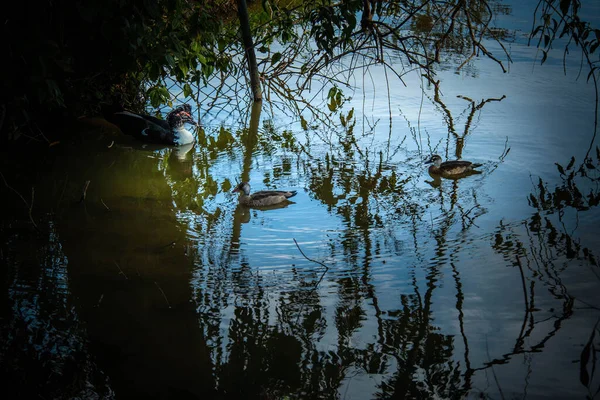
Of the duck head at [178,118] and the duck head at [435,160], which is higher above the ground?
the duck head at [178,118]

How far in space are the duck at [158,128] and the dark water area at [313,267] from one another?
0.79ft

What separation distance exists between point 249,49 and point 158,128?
7.20ft

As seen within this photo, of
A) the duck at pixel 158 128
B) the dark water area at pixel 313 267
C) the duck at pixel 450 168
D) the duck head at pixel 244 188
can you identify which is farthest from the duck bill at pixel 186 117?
the duck at pixel 450 168

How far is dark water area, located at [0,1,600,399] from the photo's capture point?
3836mm

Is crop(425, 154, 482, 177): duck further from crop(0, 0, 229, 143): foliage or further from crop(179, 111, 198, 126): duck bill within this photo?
crop(179, 111, 198, 126): duck bill

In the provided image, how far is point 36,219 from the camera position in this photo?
6.21 metres

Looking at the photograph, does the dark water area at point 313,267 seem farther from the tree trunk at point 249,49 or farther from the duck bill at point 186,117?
the tree trunk at point 249,49

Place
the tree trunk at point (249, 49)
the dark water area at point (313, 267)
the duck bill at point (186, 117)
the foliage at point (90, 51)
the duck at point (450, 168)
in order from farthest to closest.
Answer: the tree trunk at point (249, 49)
the duck bill at point (186, 117)
the duck at point (450, 168)
the foliage at point (90, 51)
the dark water area at point (313, 267)

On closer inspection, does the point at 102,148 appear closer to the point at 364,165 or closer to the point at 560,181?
the point at 364,165

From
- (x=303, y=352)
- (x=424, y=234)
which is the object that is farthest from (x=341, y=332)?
(x=424, y=234)

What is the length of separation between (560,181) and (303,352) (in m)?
4.19

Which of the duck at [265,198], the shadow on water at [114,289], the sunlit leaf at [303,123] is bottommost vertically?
the shadow on water at [114,289]

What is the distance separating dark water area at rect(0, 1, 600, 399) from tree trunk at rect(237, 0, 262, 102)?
2215 mm

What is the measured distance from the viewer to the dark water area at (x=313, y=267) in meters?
3.84
